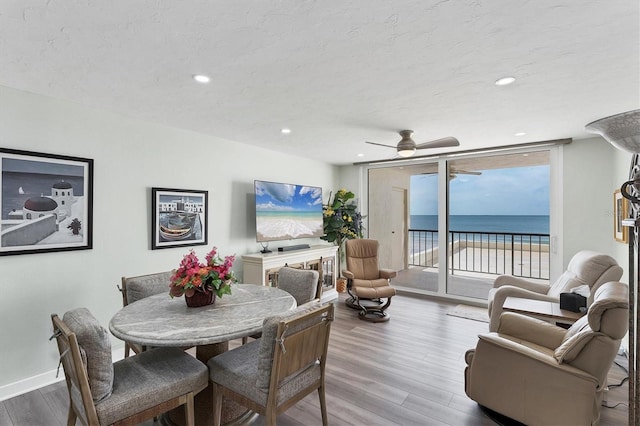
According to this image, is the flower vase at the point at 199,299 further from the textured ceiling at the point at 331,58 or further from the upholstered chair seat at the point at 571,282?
the upholstered chair seat at the point at 571,282

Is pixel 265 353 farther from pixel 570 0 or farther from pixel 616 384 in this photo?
pixel 616 384

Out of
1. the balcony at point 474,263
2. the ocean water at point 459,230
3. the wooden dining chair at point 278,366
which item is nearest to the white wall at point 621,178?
the ocean water at point 459,230

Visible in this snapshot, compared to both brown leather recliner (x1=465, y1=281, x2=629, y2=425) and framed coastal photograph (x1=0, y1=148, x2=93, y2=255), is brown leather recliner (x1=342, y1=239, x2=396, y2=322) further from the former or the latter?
framed coastal photograph (x1=0, y1=148, x2=93, y2=255)

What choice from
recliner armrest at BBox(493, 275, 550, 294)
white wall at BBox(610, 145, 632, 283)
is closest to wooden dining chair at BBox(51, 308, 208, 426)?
recliner armrest at BBox(493, 275, 550, 294)

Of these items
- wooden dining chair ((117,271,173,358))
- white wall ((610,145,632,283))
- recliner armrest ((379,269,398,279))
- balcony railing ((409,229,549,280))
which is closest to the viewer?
wooden dining chair ((117,271,173,358))

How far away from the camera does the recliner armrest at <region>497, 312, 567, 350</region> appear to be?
226 centimetres

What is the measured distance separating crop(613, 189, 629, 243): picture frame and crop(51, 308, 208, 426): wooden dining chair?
4173mm

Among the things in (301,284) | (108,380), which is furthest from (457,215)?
(108,380)

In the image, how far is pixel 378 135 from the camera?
3.75 m

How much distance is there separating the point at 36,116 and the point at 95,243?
3.75ft

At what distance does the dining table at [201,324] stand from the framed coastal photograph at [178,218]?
1020 millimetres

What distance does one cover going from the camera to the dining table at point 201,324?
5.52 feet

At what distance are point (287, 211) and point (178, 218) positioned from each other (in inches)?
64.3

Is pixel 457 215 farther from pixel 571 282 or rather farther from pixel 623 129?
pixel 623 129
